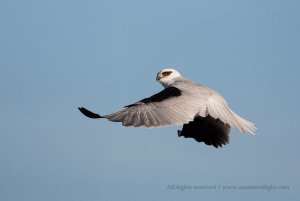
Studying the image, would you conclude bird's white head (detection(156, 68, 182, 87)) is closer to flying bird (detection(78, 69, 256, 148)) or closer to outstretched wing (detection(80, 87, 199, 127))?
flying bird (detection(78, 69, 256, 148))

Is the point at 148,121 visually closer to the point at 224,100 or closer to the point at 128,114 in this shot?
the point at 128,114

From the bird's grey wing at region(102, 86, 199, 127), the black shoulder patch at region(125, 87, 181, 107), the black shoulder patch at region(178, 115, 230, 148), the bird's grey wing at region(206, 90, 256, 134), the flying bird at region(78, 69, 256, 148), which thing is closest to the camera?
the bird's grey wing at region(102, 86, 199, 127)

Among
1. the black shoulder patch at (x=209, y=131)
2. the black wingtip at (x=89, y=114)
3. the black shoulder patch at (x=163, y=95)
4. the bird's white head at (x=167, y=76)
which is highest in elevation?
the bird's white head at (x=167, y=76)

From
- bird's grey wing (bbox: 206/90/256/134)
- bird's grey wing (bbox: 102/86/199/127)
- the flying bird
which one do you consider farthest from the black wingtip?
bird's grey wing (bbox: 206/90/256/134)

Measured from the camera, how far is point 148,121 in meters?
17.0

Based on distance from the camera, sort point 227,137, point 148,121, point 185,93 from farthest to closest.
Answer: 1. point 227,137
2. point 185,93
3. point 148,121

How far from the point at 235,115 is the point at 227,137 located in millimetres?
1167

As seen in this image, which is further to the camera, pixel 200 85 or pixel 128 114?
pixel 200 85

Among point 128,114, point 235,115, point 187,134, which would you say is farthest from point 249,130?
point 128,114

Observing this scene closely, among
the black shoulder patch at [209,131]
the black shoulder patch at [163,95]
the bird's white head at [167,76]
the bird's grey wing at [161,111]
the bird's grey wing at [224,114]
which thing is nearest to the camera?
the bird's grey wing at [161,111]

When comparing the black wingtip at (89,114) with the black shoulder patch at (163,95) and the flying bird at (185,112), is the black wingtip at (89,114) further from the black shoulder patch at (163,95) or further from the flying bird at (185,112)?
the black shoulder patch at (163,95)

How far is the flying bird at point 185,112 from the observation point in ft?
56.8

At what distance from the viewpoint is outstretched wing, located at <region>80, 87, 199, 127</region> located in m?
17.1

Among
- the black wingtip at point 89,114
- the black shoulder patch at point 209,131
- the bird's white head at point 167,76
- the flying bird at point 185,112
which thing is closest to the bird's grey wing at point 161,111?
the flying bird at point 185,112
